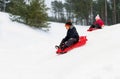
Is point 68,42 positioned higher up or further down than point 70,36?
further down

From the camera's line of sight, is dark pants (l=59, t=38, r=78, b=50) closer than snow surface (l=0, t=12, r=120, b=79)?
No

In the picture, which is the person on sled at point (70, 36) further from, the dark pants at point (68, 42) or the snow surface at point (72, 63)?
the snow surface at point (72, 63)

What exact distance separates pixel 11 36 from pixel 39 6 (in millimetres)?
6631

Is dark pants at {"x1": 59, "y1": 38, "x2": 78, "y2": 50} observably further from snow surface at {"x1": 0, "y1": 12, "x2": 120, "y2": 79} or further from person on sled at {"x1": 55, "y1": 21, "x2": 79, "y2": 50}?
snow surface at {"x1": 0, "y1": 12, "x2": 120, "y2": 79}

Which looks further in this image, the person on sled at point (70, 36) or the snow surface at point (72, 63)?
the person on sled at point (70, 36)

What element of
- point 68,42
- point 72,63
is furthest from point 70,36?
point 72,63

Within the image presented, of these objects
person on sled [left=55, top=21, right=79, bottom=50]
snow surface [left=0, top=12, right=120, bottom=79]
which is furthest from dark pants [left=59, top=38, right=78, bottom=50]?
snow surface [left=0, top=12, right=120, bottom=79]

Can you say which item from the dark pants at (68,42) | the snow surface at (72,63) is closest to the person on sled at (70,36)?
the dark pants at (68,42)

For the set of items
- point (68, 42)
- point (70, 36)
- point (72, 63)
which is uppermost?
point (70, 36)

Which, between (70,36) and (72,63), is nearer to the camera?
(72,63)

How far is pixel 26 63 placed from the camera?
1376 cm

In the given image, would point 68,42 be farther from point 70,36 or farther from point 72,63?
point 72,63

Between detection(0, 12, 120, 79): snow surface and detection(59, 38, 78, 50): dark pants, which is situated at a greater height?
detection(59, 38, 78, 50): dark pants

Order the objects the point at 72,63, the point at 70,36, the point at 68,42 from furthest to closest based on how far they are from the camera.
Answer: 1. the point at 70,36
2. the point at 68,42
3. the point at 72,63
